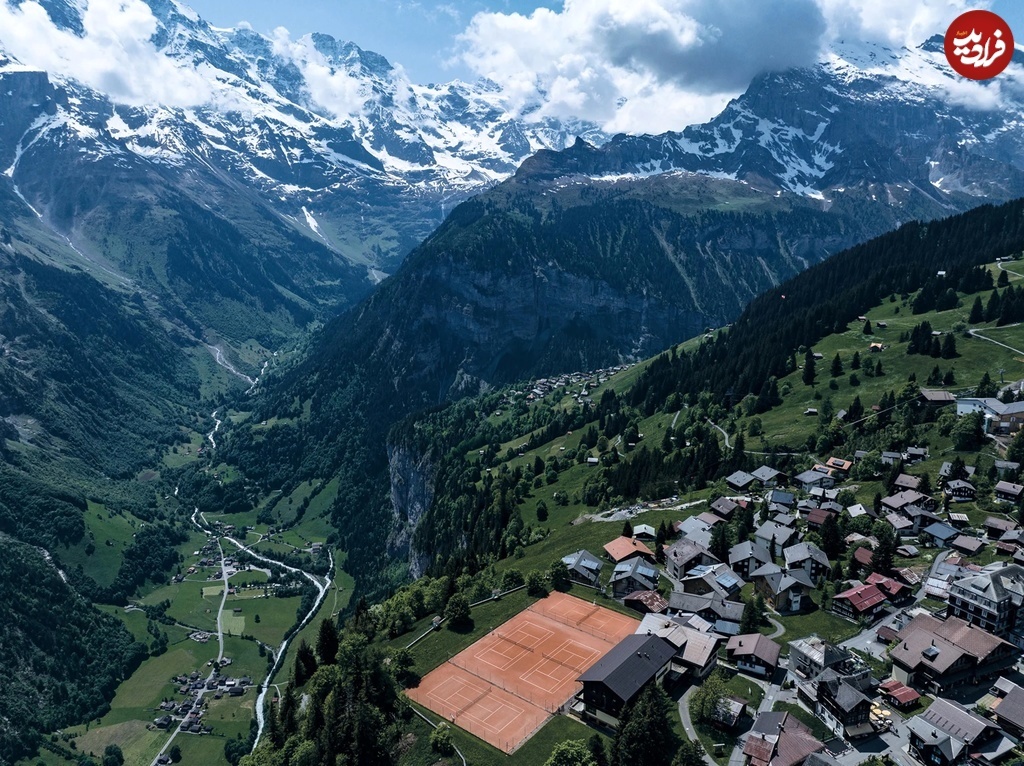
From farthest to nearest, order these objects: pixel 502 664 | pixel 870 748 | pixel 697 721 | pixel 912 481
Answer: pixel 912 481
pixel 502 664
pixel 697 721
pixel 870 748

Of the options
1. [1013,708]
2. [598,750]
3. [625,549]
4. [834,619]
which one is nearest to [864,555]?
[834,619]

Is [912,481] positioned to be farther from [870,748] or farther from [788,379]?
[788,379]

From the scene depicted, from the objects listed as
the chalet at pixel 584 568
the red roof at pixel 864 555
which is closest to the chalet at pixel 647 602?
the chalet at pixel 584 568

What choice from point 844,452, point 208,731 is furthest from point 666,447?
point 208,731

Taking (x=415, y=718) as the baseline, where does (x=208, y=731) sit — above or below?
below

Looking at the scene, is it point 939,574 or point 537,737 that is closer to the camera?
point 537,737

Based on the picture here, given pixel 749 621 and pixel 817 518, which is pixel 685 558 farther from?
pixel 817 518

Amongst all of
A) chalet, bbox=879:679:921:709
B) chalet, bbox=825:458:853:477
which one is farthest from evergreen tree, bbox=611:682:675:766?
chalet, bbox=825:458:853:477

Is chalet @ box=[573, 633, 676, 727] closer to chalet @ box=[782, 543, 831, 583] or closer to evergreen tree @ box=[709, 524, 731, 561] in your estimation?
chalet @ box=[782, 543, 831, 583]
